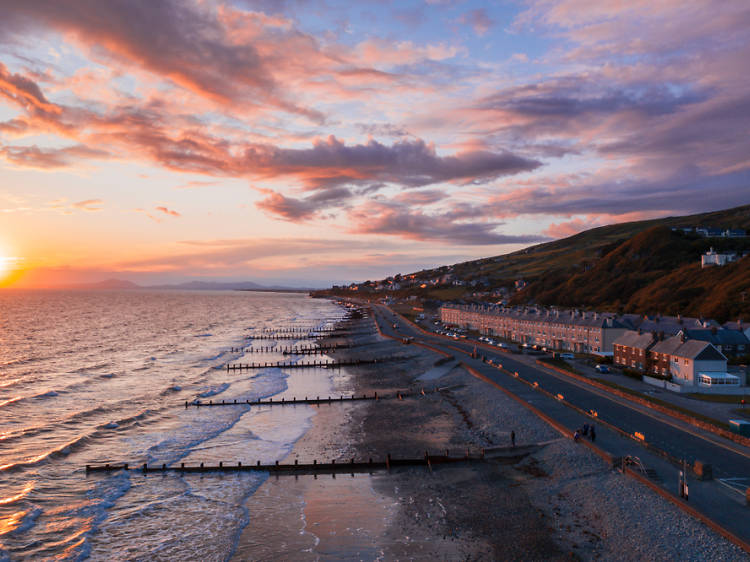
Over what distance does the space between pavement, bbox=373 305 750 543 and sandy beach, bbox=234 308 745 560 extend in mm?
1763

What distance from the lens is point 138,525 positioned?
27453 millimetres

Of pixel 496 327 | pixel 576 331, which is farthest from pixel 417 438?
pixel 496 327

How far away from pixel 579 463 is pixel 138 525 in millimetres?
26105

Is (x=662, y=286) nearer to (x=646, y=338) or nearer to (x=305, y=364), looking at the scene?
(x=646, y=338)

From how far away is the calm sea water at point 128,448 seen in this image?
26.2 m

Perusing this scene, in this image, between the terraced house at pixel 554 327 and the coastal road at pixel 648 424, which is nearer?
the coastal road at pixel 648 424

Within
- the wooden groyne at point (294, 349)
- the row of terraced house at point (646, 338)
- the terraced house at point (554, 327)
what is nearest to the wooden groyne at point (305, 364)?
the wooden groyne at point (294, 349)

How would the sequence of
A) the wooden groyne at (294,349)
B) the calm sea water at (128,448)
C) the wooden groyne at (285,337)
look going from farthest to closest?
1. the wooden groyne at (285,337)
2. the wooden groyne at (294,349)
3. the calm sea water at (128,448)

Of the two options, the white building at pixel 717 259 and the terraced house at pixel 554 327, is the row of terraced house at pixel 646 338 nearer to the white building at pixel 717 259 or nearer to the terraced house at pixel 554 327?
the terraced house at pixel 554 327

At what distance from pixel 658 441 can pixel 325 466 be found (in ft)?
74.4

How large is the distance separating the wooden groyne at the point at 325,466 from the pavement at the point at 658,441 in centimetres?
759

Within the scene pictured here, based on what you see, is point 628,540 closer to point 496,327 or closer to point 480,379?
point 480,379

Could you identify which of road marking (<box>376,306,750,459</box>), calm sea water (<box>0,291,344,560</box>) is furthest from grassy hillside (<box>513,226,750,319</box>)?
calm sea water (<box>0,291,344,560</box>)

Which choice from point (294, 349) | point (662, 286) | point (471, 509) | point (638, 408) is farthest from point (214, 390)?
point (662, 286)
